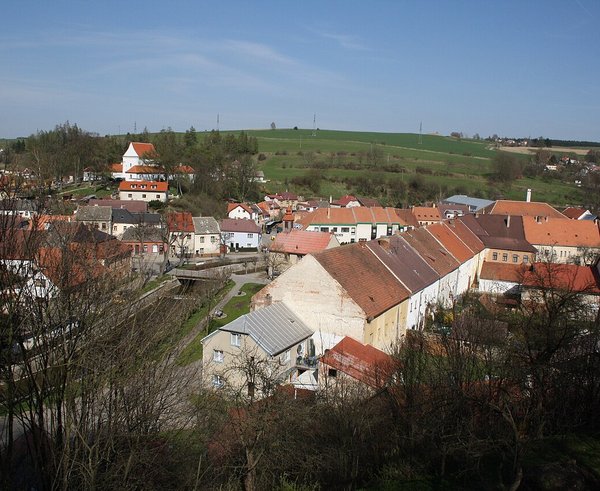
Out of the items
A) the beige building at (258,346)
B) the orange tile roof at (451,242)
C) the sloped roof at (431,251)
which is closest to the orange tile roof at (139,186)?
the orange tile roof at (451,242)

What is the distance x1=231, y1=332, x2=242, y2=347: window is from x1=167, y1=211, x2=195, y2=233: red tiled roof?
28876mm

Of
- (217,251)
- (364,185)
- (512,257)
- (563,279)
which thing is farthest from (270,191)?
(563,279)

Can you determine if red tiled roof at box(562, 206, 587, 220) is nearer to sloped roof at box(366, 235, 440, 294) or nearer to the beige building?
sloped roof at box(366, 235, 440, 294)

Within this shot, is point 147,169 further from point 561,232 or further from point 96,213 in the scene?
point 561,232

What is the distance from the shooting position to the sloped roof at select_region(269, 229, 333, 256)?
37491 mm

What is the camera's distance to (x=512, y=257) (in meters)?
44.9

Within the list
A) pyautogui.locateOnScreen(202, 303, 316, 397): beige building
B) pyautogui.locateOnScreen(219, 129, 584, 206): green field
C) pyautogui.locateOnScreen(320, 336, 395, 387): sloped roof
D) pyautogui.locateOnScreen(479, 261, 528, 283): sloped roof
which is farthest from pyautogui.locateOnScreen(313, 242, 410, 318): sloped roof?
pyautogui.locateOnScreen(219, 129, 584, 206): green field

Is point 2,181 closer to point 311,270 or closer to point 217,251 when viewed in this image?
point 311,270

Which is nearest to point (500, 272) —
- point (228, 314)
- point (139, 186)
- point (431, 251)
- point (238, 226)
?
point (431, 251)

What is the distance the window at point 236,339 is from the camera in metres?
20.7

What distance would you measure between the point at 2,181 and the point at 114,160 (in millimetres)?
78127

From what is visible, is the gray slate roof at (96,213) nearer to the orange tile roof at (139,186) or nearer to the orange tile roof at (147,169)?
the orange tile roof at (139,186)

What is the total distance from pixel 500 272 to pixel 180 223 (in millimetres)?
28821

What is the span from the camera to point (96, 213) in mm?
51562
